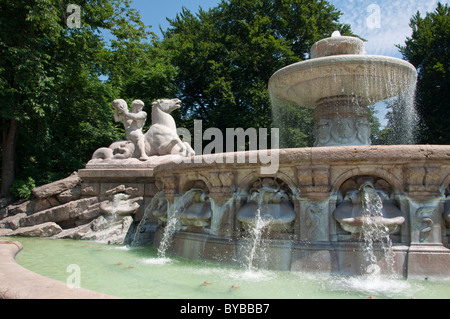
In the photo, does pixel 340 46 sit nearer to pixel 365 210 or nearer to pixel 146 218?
pixel 365 210

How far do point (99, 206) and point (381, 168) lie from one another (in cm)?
577

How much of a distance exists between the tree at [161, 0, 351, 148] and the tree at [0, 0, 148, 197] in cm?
500

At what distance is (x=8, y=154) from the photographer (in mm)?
12523

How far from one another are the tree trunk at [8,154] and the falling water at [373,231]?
473 inches

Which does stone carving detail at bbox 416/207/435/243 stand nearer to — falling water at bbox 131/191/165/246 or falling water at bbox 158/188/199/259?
falling water at bbox 158/188/199/259

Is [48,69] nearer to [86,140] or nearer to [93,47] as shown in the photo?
[93,47]

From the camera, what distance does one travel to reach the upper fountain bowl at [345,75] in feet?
20.4

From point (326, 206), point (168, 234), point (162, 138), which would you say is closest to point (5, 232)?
point (162, 138)

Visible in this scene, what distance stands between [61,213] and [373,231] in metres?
6.43

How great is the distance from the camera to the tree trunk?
12.0 metres

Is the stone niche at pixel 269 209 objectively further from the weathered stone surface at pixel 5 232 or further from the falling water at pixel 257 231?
the weathered stone surface at pixel 5 232

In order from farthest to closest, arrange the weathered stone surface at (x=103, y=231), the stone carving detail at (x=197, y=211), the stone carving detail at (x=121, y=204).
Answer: the stone carving detail at (x=121, y=204) < the weathered stone surface at (x=103, y=231) < the stone carving detail at (x=197, y=211)

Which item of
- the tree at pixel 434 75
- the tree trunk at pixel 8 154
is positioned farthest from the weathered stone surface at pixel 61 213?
the tree at pixel 434 75
